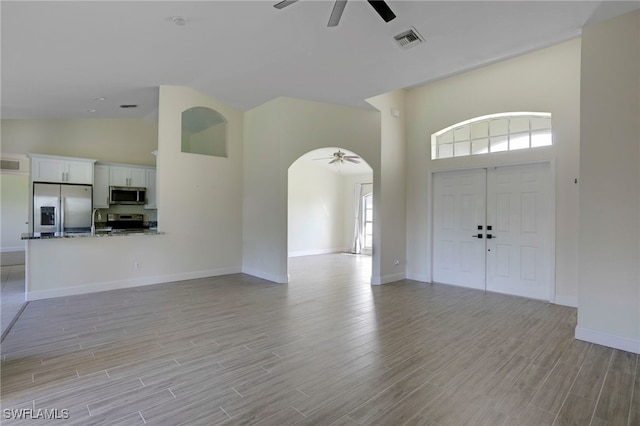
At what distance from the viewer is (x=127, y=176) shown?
800 cm

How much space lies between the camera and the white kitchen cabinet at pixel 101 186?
298 inches

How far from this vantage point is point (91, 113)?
22.6 ft

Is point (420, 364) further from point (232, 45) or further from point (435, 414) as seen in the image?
point (232, 45)

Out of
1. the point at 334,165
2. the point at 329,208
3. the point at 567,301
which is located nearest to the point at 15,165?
the point at 334,165

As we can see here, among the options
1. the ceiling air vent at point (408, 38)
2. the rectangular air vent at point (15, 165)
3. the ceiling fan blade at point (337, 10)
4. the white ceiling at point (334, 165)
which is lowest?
the rectangular air vent at point (15, 165)

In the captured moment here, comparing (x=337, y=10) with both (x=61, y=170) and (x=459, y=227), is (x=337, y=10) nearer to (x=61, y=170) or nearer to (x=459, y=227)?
(x=459, y=227)

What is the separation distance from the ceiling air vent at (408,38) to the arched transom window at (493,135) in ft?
8.33

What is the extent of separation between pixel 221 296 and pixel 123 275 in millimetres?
1854

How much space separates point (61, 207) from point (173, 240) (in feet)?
10.8

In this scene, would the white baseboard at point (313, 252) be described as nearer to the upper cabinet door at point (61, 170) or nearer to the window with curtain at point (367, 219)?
the window with curtain at point (367, 219)

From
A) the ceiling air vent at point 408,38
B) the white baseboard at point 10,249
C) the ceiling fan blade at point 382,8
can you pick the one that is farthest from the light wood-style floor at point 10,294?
the ceiling air vent at point 408,38

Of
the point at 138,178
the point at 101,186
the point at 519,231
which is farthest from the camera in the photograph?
the point at 138,178

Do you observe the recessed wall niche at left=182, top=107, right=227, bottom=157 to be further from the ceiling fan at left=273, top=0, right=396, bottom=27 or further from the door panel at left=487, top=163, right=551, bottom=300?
the door panel at left=487, top=163, right=551, bottom=300

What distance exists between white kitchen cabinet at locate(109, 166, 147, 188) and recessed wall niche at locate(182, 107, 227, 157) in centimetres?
133
